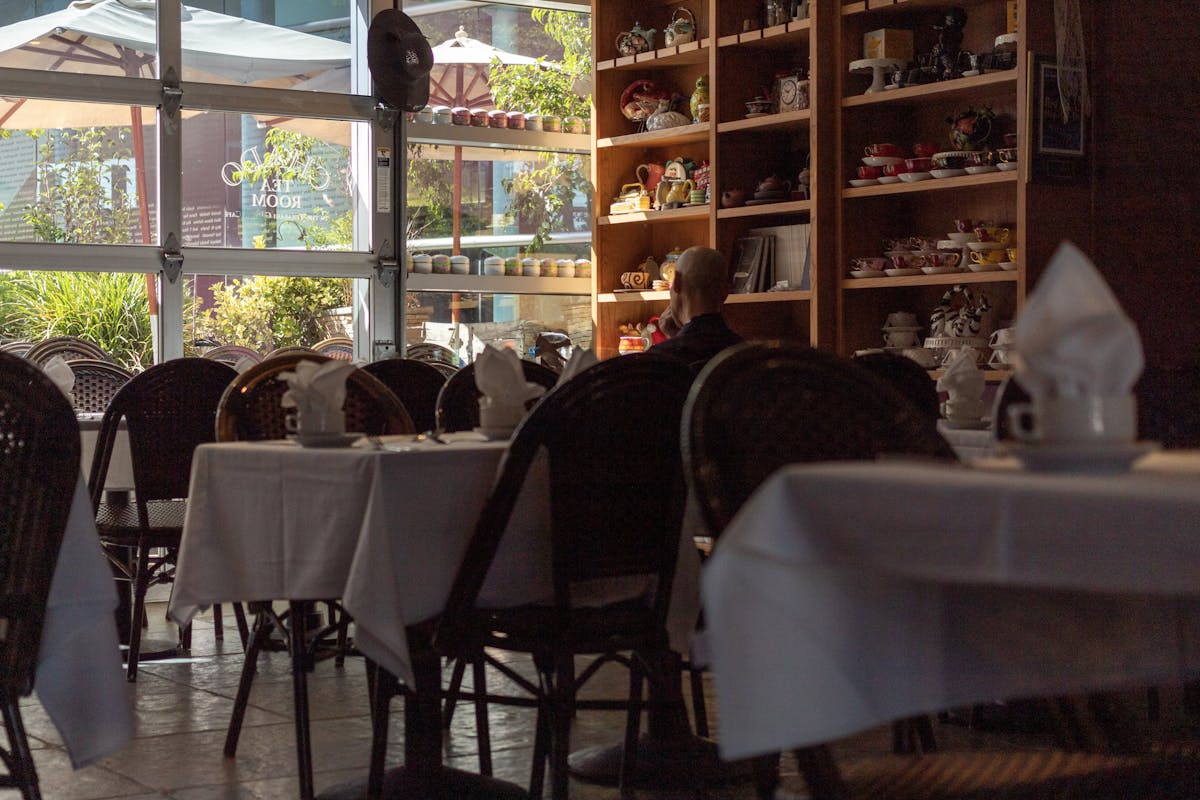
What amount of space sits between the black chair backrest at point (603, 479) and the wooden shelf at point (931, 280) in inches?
127

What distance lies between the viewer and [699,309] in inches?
157

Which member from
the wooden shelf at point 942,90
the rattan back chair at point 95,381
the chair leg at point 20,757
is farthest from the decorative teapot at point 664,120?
the chair leg at point 20,757

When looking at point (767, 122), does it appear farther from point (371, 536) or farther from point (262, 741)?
point (371, 536)

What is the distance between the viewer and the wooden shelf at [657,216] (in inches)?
270

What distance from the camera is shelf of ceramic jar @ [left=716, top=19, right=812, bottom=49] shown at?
618cm

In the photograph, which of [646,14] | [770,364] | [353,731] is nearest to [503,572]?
[770,364]

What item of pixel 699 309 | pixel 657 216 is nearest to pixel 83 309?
pixel 657 216

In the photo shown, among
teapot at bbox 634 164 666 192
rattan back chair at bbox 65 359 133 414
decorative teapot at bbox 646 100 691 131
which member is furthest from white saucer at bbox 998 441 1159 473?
teapot at bbox 634 164 666 192

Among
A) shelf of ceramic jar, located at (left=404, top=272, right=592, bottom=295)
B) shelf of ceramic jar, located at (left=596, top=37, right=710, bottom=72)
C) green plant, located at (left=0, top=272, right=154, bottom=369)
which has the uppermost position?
shelf of ceramic jar, located at (left=596, top=37, right=710, bottom=72)

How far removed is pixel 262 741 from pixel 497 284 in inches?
176

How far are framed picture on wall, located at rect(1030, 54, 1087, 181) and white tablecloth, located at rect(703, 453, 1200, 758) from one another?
415cm

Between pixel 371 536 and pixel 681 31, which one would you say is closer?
pixel 371 536

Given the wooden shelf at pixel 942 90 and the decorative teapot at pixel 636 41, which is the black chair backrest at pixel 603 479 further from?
the decorative teapot at pixel 636 41

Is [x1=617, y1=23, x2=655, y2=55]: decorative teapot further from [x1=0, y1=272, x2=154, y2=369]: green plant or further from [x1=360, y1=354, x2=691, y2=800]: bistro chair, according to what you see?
[x1=360, y1=354, x2=691, y2=800]: bistro chair
